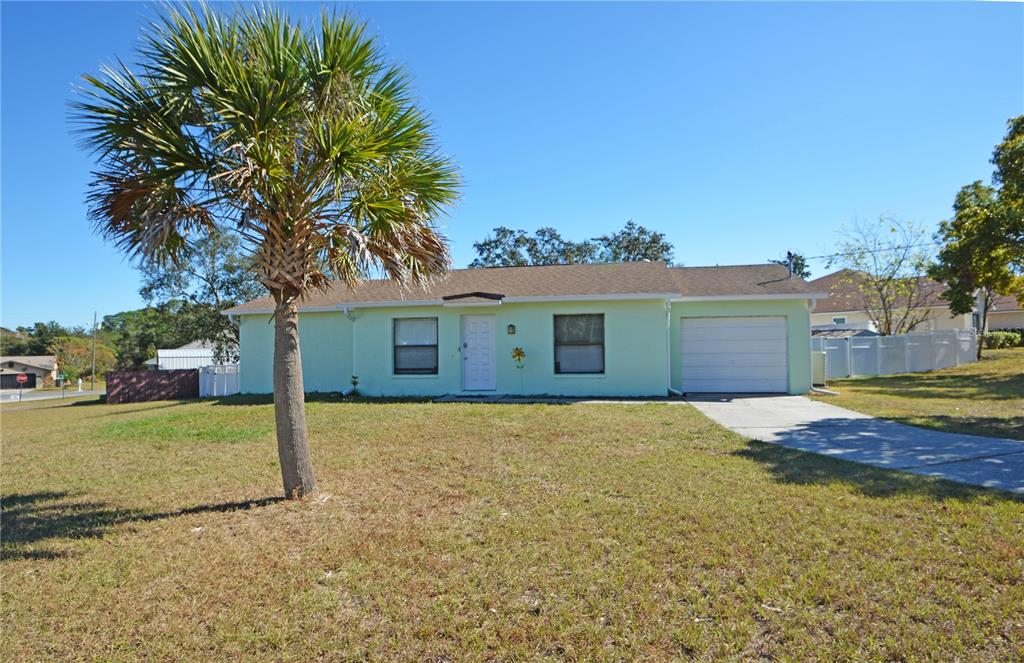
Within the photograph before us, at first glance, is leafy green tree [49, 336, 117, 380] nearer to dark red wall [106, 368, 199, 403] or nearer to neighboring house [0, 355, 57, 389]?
neighboring house [0, 355, 57, 389]

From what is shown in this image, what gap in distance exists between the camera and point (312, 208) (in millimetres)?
5785

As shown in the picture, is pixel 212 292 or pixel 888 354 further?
pixel 212 292

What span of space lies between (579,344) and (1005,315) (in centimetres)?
4044

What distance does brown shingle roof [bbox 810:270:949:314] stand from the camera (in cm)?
2781

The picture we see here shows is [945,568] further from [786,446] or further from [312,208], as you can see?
[312,208]

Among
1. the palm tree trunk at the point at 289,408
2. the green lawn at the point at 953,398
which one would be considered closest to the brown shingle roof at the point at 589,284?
the green lawn at the point at 953,398

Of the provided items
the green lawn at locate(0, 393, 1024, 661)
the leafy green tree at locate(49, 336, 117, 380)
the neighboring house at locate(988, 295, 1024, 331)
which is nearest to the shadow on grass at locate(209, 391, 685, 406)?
the green lawn at locate(0, 393, 1024, 661)

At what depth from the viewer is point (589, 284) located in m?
14.8

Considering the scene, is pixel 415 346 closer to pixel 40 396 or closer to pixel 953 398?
pixel 953 398

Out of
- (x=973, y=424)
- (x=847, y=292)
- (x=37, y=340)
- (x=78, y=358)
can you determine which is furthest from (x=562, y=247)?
(x=37, y=340)

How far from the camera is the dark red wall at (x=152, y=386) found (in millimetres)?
20031

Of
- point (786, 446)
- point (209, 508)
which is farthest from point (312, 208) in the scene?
point (786, 446)

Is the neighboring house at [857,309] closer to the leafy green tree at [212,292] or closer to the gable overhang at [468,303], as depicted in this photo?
the gable overhang at [468,303]

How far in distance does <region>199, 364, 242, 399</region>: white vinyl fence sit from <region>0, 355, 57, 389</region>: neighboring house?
49568 mm
